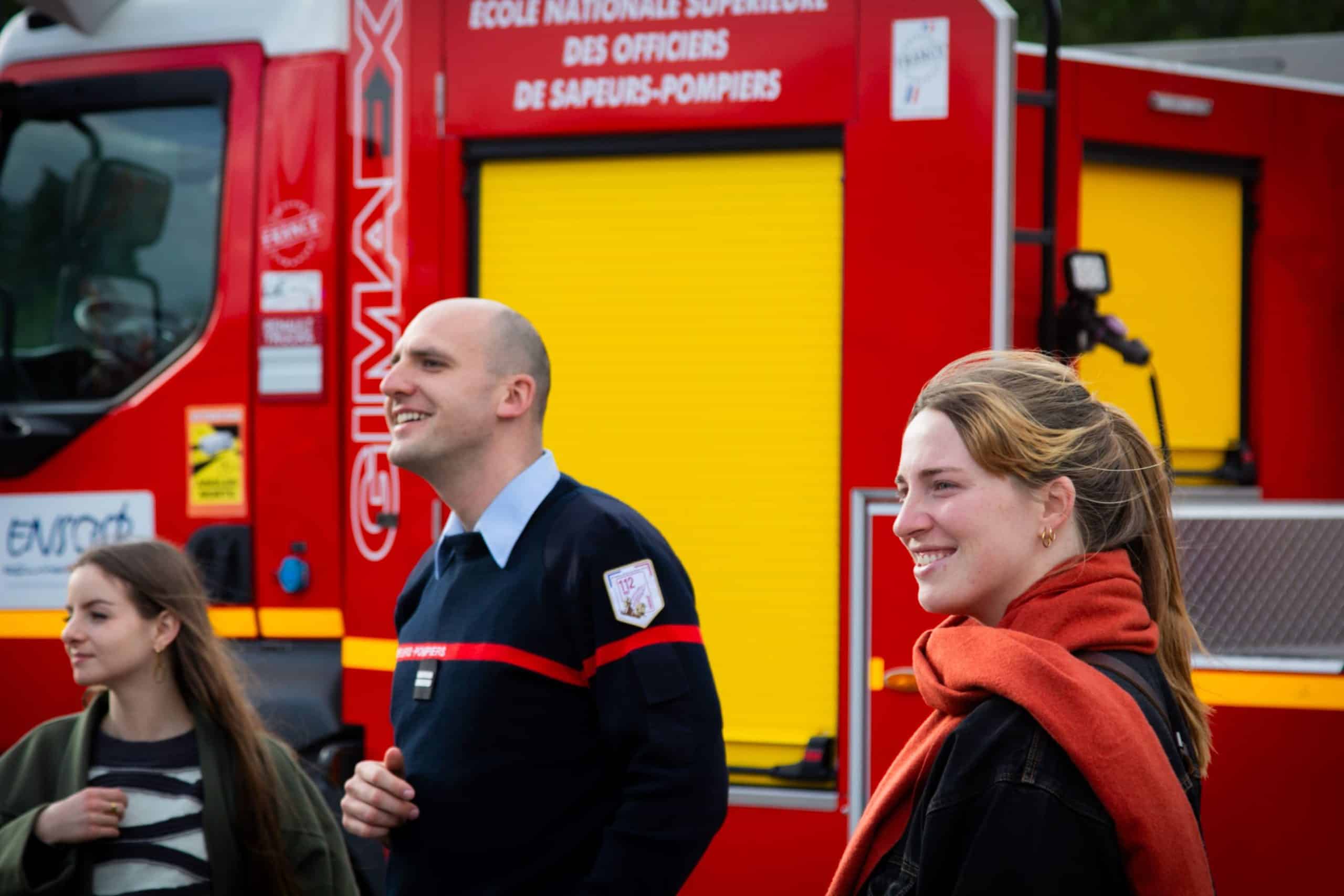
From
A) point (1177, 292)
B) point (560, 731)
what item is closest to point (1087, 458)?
point (560, 731)

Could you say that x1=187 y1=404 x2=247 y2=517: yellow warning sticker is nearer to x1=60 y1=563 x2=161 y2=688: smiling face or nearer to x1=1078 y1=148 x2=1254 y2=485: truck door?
x1=60 y1=563 x2=161 y2=688: smiling face

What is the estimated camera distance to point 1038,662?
1455 millimetres

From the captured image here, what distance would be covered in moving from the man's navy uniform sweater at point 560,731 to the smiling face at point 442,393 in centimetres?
25

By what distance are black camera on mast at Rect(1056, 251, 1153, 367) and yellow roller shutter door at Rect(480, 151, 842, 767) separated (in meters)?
0.68

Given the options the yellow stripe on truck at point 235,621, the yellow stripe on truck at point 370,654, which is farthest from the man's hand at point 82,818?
the yellow stripe on truck at point 235,621

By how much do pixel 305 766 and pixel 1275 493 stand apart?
2954mm

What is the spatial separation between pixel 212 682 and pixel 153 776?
0.72ft

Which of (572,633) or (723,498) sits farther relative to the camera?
(723,498)

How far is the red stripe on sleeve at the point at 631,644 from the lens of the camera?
2.17 meters

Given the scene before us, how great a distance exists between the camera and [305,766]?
376cm

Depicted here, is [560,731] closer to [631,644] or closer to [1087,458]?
[631,644]

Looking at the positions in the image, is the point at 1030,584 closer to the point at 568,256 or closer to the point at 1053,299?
the point at 1053,299

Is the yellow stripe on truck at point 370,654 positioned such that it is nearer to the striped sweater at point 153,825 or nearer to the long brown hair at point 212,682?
the long brown hair at point 212,682

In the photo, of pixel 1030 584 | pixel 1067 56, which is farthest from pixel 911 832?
pixel 1067 56
